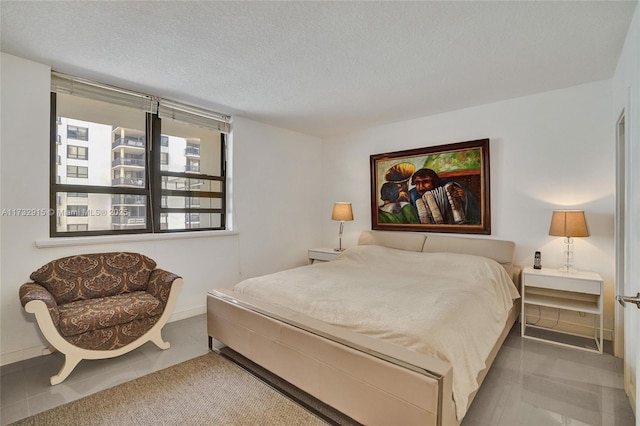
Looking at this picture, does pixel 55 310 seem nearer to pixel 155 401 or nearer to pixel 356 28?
pixel 155 401

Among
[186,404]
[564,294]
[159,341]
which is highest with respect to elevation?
[564,294]

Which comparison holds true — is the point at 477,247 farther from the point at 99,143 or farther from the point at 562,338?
the point at 99,143

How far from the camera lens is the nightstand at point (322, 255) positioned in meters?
4.37

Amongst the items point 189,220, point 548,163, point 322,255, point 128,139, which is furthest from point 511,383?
point 128,139

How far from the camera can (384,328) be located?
1.77 metres

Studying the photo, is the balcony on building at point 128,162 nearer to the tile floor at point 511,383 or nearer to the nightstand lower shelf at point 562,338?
the tile floor at point 511,383

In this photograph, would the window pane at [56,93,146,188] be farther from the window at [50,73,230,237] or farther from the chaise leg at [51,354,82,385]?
the chaise leg at [51,354,82,385]

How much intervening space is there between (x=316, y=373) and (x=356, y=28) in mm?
2219

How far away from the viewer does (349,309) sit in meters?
2.02

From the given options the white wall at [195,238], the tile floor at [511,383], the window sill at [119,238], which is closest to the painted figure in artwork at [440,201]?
the tile floor at [511,383]

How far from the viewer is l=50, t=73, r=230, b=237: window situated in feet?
9.48

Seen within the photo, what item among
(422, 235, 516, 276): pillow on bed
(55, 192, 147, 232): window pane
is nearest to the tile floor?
(422, 235, 516, 276): pillow on bed

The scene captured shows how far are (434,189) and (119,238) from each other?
3551 millimetres

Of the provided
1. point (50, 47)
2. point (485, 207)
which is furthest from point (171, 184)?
point (485, 207)
